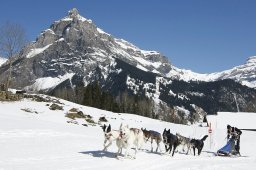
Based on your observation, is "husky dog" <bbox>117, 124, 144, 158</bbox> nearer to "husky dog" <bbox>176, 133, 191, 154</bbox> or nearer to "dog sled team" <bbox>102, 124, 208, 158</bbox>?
"dog sled team" <bbox>102, 124, 208, 158</bbox>

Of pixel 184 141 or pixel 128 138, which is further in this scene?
pixel 184 141

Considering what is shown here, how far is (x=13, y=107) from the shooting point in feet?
161

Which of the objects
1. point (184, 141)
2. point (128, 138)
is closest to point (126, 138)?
point (128, 138)

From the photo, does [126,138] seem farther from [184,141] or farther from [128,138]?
[184,141]

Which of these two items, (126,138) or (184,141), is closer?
(126,138)

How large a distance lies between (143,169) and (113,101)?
4316 inches

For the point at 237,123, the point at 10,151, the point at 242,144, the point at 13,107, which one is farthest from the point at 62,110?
the point at 237,123

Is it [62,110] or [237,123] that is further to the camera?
[237,123]

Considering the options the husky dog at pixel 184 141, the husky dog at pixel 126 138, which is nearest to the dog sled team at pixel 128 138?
the husky dog at pixel 126 138

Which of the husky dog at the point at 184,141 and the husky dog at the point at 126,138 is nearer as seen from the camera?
the husky dog at the point at 126,138

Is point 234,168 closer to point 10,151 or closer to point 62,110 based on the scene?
point 10,151

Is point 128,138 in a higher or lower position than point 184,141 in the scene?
lower

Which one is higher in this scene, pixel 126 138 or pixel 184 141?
pixel 184 141

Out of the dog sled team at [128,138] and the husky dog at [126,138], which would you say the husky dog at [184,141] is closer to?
the dog sled team at [128,138]
